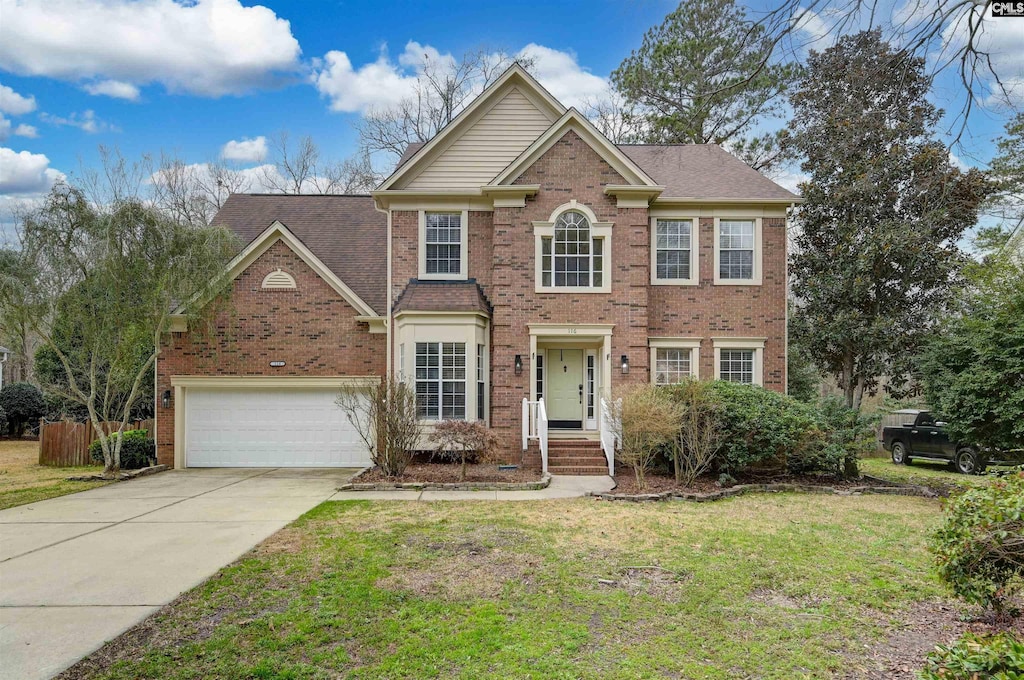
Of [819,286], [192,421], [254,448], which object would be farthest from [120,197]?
[819,286]

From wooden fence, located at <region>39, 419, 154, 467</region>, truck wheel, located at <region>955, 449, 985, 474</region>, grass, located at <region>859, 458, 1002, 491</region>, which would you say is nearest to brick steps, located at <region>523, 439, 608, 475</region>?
grass, located at <region>859, 458, 1002, 491</region>

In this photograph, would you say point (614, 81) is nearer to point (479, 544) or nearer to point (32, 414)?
point (479, 544)

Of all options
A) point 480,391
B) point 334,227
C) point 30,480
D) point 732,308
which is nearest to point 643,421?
point 480,391

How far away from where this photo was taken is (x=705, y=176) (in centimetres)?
1522

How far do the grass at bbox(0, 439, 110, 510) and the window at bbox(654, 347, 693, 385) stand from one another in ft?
41.6

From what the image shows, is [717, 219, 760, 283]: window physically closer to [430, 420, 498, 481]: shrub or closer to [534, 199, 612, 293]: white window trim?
[534, 199, 612, 293]: white window trim

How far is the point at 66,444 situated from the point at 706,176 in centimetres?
1849

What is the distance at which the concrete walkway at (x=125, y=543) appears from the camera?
484cm

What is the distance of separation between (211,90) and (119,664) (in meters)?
23.0

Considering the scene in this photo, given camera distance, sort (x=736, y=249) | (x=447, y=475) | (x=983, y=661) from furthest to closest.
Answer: (x=736, y=249) → (x=447, y=475) → (x=983, y=661)

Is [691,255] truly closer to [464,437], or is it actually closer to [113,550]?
[464,437]

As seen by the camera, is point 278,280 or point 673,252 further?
point 673,252

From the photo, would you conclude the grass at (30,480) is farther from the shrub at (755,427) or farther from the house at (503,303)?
the shrub at (755,427)

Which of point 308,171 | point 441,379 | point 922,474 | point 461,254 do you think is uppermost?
point 308,171
